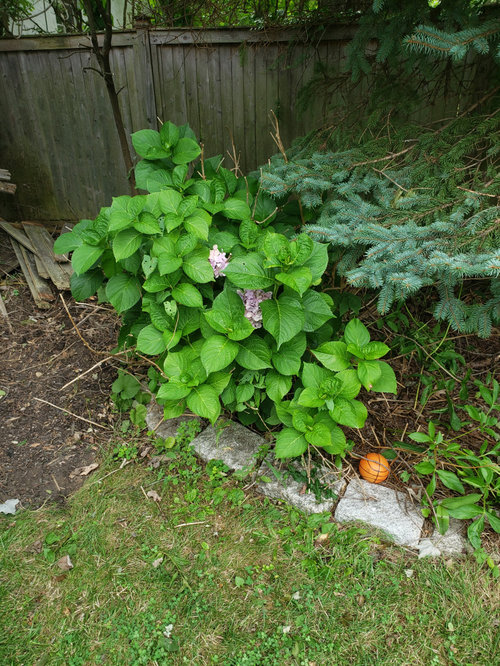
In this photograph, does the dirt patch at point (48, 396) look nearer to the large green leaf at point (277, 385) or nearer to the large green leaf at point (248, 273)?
the large green leaf at point (277, 385)

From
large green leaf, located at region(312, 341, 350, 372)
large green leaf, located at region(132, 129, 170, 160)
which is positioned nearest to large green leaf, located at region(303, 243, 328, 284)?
large green leaf, located at region(312, 341, 350, 372)

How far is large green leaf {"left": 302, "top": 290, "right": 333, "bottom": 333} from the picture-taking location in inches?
74.5

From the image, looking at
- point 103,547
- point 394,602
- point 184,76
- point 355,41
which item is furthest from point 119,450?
point 184,76

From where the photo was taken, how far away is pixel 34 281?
11.8ft

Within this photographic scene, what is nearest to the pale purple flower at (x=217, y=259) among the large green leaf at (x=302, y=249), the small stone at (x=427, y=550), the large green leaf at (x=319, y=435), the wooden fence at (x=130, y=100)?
the large green leaf at (x=302, y=249)

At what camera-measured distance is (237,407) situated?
6.94ft

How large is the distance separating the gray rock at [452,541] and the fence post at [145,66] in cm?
A: 423

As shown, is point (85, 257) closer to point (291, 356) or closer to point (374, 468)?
point (291, 356)

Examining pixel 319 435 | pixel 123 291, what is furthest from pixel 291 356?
pixel 123 291

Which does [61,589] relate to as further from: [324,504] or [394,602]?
[394,602]

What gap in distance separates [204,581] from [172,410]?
0.75 m

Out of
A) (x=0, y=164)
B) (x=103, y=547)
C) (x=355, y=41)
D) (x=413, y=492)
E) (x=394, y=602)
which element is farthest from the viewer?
(x=0, y=164)

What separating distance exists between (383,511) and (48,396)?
2083 millimetres

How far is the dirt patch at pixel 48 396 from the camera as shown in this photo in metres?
2.31
